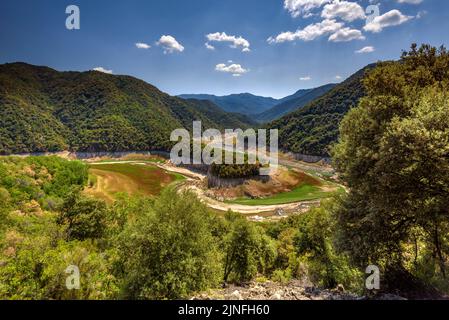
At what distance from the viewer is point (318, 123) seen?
172 metres

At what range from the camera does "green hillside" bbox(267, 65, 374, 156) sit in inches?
5645

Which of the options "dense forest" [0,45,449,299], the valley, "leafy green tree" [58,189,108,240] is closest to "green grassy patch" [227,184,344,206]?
the valley

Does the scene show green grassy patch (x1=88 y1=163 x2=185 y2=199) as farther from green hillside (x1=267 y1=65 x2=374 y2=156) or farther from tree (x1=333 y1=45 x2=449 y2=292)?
green hillside (x1=267 y1=65 x2=374 y2=156)

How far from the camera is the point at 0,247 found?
19.3 m

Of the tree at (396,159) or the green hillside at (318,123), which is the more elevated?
the green hillside at (318,123)

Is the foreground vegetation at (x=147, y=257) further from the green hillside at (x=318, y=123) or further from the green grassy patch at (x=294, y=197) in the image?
the green hillside at (x=318, y=123)

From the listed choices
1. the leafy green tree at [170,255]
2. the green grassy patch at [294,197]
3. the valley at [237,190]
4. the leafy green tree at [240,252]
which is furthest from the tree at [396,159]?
the green grassy patch at [294,197]

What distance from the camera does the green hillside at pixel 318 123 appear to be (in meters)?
143

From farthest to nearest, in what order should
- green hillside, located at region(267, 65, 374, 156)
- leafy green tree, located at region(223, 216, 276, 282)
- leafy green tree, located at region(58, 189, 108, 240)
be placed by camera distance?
green hillside, located at region(267, 65, 374, 156) < leafy green tree, located at region(58, 189, 108, 240) < leafy green tree, located at region(223, 216, 276, 282)

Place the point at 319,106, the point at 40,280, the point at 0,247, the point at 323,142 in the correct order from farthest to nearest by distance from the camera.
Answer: the point at 319,106, the point at 323,142, the point at 0,247, the point at 40,280
